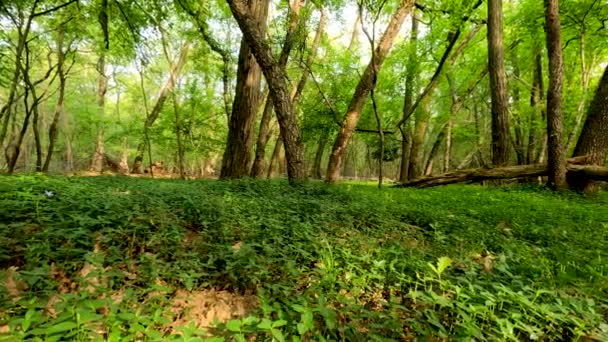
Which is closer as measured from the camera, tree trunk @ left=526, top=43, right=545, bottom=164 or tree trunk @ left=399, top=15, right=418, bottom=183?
tree trunk @ left=399, top=15, right=418, bottom=183

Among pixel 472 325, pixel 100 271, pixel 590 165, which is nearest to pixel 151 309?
pixel 100 271

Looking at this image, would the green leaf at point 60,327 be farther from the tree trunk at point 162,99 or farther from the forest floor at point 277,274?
the tree trunk at point 162,99

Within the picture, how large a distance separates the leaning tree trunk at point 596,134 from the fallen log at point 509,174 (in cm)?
23

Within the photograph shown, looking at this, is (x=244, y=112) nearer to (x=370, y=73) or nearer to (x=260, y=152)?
(x=370, y=73)

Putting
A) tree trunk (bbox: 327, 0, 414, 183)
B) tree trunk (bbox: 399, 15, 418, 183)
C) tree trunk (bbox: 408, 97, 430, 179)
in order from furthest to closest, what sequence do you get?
1. tree trunk (bbox: 399, 15, 418, 183)
2. tree trunk (bbox: 408, 97, 430, 179)
3. tree trunk (bbox: 327, 0, 414, 183)

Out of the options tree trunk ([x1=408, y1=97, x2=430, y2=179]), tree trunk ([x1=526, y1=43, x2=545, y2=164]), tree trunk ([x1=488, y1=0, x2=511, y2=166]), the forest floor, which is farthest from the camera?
tree trunk ([x1=526, y1=43, x2=545, y2=164])

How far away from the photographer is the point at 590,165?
24.9 feet

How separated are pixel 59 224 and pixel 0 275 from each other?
2.80 ft

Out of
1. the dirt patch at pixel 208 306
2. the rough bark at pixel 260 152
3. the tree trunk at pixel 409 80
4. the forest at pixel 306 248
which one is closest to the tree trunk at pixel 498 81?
the forest at pixel 306 248

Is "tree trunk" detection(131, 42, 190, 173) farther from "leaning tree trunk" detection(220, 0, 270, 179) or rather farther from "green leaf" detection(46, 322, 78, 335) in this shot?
"green leaf" detection(46, 322, 78, 335)

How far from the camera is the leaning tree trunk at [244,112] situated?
7242 millimetres

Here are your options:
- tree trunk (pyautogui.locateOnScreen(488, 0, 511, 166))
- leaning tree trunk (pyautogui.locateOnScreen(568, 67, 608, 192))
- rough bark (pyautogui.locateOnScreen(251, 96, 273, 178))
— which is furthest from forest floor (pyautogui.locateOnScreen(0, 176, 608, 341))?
rough bark (pyautogui.locateOnScreen(251, 96, 273, 178))

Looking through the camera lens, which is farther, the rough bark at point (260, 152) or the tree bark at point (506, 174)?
the rough bark at point (260, 152)

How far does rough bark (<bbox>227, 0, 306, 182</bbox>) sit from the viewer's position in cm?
558
